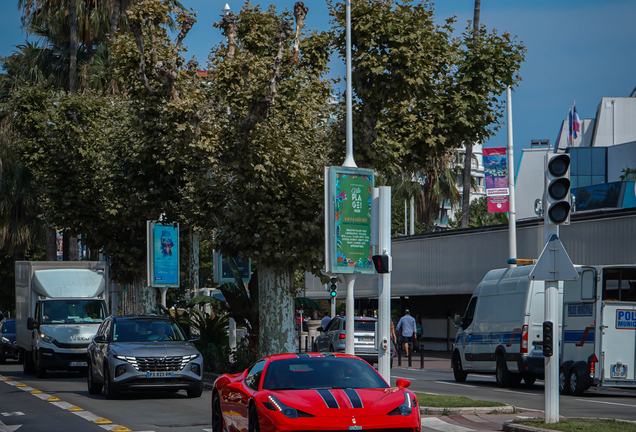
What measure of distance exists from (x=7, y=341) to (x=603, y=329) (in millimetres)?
22389

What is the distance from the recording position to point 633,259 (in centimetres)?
2612

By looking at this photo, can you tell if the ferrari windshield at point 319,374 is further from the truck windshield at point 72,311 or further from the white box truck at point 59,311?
the truck windshield at point 72,311

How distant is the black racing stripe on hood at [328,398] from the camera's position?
840 cm

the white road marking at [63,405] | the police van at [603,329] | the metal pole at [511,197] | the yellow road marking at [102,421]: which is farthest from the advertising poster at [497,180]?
the yellow road marking at [102,421]

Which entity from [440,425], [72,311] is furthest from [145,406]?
[72,311]

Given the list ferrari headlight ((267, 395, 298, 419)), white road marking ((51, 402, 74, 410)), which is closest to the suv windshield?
white road marking ((51, 402, 74, 410))

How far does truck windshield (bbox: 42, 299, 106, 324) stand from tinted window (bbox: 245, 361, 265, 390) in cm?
1557

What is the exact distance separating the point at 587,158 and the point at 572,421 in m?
46.6

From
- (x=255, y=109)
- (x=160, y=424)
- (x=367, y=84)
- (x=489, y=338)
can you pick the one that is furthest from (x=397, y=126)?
(x=160, y=424)

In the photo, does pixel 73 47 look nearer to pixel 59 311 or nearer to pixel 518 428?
pixel 59 311

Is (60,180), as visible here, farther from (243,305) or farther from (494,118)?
(494,118)

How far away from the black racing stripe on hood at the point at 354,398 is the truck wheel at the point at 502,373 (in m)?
13.8

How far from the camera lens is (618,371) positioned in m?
18.7

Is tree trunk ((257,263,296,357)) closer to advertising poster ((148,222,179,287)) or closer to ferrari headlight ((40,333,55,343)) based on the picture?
advertising poster ((148,222,179,287))
